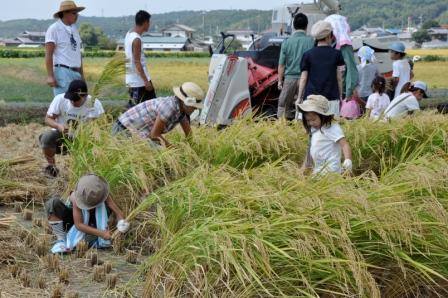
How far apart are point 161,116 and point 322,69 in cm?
192

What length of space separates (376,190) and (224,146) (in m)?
1.92

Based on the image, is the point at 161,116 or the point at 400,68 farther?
the point at 400,68

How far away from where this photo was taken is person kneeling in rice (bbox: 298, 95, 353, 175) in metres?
5.34

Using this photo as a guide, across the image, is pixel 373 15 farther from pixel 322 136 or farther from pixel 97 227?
pixel 97 227

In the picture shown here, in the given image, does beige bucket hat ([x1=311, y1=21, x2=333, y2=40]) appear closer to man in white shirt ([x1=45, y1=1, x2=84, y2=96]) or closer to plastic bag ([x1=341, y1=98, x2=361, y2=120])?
plastic bag ([x1=341, y1=98, x2=361, y2=120])

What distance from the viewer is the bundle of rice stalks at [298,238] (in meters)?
3.48

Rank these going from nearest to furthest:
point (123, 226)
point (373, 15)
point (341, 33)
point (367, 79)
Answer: point (123, 226) < point (341, 33) < point (367, 79) < point (373, 15)

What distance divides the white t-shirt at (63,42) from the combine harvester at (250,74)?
5.04 feet

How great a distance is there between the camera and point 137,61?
7.29 metres

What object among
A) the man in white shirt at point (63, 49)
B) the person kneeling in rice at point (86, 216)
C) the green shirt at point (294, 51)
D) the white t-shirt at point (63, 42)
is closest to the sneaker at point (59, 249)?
the person kneeling in rice at point (86, 216)

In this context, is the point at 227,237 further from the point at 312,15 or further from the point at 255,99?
the point at 312,15

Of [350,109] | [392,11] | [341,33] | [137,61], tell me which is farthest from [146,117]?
[392,11]

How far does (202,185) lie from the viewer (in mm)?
4316

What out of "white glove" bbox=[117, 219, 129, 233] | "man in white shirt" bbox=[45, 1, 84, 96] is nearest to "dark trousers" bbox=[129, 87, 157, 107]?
"man in white shirt" bbox=[45, 1, 84, 96]
